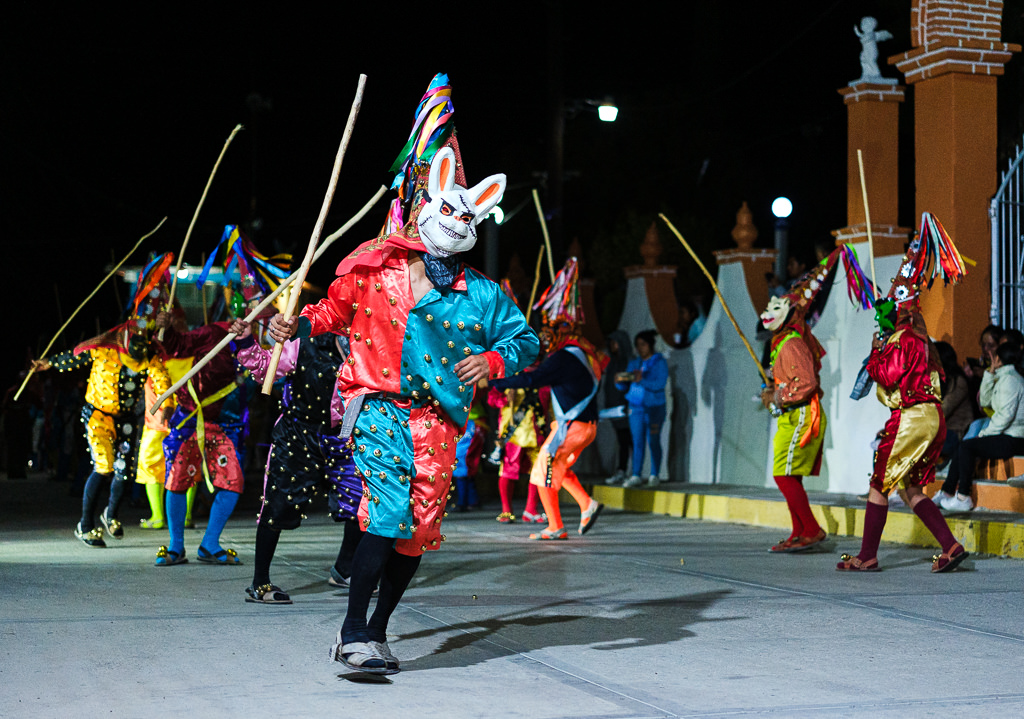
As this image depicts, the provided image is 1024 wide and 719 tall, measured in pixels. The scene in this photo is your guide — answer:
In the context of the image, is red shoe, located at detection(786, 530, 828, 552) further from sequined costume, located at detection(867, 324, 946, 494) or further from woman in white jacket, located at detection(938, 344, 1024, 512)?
woman in white jacket, located at detection(938, 344, 1024, 512)

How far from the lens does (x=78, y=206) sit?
2942cm

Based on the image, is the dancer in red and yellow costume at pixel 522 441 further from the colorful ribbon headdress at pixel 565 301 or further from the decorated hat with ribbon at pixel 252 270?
the decorated hat with ribbon at pixel 252 270

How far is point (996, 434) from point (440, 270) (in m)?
7.04

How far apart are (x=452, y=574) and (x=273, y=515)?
1.69 m

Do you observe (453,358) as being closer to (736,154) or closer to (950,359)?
(950,359)

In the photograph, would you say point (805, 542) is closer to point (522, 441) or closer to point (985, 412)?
point (985, 412)

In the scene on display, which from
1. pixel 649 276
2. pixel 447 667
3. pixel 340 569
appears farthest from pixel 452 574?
pixel 649 276

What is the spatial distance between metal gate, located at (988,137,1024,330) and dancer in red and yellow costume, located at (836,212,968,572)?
394 centimetres

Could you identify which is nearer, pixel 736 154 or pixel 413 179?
pixel 413 179

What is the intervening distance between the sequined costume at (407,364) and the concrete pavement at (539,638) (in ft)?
2.32

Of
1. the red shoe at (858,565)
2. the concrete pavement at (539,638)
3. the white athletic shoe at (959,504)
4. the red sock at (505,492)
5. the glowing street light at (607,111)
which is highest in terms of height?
the glowing street light at (607,111)

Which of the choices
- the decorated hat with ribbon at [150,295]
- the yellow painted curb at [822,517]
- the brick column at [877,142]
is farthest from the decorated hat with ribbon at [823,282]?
the decorated hat with ribbon at [150,295]

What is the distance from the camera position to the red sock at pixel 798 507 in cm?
1037

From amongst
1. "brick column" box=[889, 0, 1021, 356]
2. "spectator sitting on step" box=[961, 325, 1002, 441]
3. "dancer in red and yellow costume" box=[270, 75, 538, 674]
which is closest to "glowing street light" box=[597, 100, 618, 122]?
"brick column" box=[889, 0, 1021, 356]
